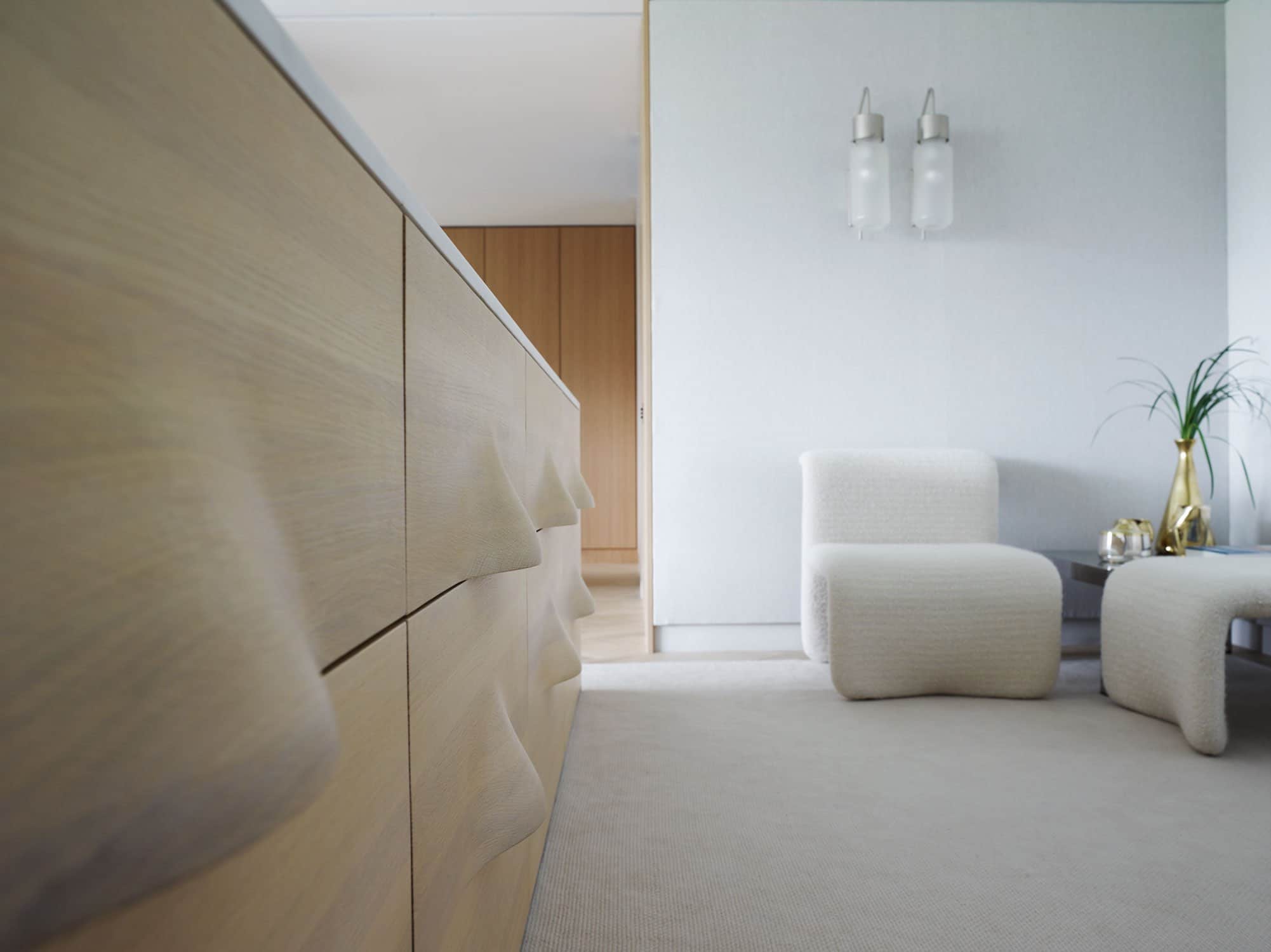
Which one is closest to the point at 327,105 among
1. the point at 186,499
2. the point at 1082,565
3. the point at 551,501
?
the point at 186,499

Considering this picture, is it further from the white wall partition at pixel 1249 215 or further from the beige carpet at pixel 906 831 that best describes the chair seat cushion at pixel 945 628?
the white wall partition at pixel 1249 215

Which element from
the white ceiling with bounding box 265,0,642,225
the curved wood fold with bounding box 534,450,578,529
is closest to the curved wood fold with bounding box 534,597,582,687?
the curved wood fold with bounding box 534,450,578,529

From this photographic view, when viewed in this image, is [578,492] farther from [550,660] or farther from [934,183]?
[934,183]

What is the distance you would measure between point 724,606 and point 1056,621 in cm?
101

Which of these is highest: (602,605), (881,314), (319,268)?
(881,314)

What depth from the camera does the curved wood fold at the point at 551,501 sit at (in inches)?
40.8

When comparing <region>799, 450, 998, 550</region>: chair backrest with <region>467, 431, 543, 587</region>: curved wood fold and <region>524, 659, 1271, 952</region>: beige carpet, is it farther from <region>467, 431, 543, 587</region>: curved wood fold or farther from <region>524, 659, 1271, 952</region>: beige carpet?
<region>467, 431, 543, 587</region>: curved wood fold

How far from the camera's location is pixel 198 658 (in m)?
0.20

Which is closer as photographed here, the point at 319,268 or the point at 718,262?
the point at 319,268

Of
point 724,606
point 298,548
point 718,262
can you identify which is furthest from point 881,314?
point 298,548

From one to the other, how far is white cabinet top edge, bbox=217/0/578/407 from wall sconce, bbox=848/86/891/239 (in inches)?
84.3

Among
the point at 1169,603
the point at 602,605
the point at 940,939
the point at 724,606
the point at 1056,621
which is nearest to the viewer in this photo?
the point at 940,939

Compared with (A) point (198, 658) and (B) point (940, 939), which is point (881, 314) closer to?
(B) point (940, 939)

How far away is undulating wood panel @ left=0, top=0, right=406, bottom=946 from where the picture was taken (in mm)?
172
